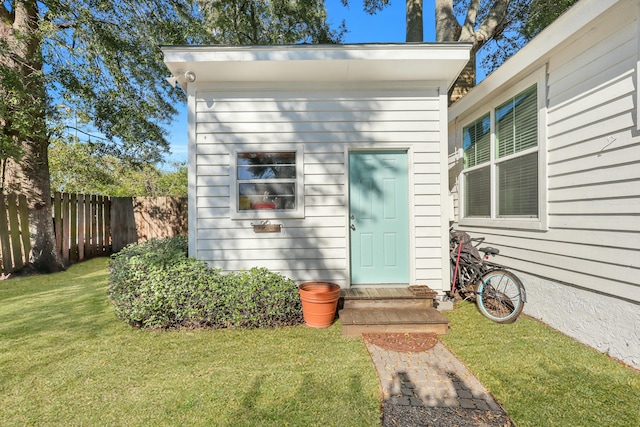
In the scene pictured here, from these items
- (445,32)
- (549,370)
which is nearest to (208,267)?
(549,370)

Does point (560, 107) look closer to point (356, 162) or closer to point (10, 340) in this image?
point (356, 162)

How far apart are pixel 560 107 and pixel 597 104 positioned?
41cm

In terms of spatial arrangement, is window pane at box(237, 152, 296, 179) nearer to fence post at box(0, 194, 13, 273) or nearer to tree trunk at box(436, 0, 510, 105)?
tree trunk at box(436, 0, 510, 105)

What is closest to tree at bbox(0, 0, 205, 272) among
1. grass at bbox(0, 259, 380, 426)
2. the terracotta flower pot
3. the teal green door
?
grass at bbox(0, 259, 380, 426)

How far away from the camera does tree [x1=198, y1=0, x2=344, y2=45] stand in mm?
7629

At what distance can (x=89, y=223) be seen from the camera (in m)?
7.02

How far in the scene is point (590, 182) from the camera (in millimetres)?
2664

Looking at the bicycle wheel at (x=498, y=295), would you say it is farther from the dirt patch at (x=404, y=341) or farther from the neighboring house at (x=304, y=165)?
the dirt patch at (x=404, y=341)

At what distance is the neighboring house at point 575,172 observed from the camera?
2.35m

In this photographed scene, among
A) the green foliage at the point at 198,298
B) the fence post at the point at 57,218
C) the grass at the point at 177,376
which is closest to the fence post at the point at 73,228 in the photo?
the fence post at the point at 57,218

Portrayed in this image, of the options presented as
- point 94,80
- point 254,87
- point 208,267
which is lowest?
point 208,267

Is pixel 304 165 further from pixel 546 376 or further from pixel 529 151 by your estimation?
pixel 546 376

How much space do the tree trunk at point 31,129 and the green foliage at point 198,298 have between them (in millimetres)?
3973

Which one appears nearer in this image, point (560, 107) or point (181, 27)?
point (560, 107)
